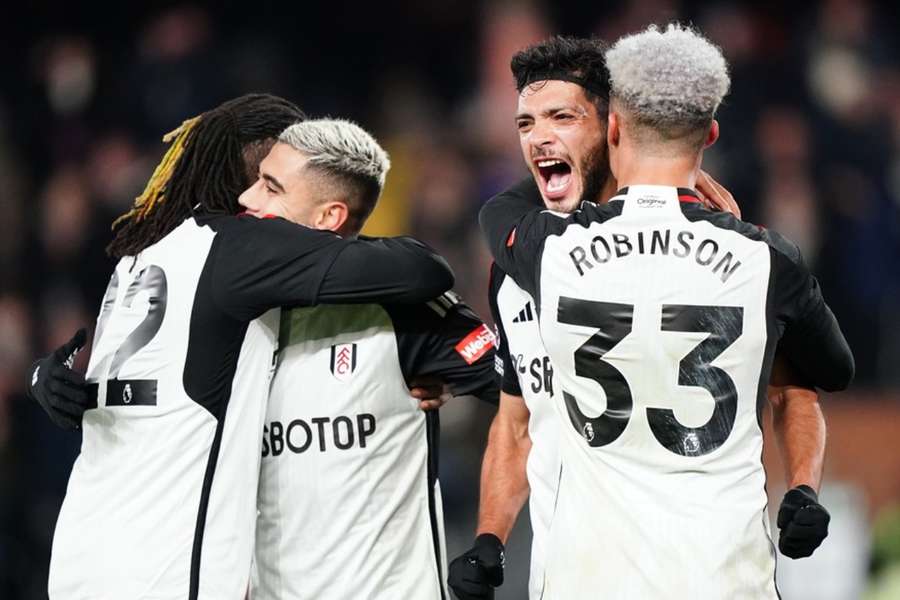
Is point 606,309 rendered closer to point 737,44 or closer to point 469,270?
point 469,270

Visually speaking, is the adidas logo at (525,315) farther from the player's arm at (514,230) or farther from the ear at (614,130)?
the ear at (614,130)

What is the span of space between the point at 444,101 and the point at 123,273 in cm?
615

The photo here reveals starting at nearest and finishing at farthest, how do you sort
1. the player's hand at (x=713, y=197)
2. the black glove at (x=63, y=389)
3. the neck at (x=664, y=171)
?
the neck at (x=664, y=171)
the player's hand at (x=713, y=197)
the black glove at (x=63, y=389)

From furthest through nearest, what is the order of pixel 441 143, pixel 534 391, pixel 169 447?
pixel 441 143
pixel 534 391
pixel 169 447

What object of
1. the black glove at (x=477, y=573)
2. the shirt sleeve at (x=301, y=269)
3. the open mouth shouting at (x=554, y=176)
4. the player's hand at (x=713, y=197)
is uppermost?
the open mouth shouting at (x=554, y=176)

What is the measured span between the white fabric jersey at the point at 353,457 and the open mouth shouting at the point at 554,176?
Result: 1.40ft

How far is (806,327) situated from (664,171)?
480 millimetres

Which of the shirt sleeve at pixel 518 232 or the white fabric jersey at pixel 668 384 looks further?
the shirt sleeve at pixel 518 232

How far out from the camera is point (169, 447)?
348 cm

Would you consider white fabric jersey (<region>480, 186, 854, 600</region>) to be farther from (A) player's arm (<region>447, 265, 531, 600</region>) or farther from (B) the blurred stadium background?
(B) the blurred stadium background

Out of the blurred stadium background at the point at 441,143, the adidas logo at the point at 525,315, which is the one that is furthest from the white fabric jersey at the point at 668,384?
the blurred stadium background at the point at 441,143

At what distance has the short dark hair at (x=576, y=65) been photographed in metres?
3.76

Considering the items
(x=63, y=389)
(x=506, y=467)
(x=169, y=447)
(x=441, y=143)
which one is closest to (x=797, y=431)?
(x=506, y=467)

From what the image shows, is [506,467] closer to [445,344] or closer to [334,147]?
[445,344]
